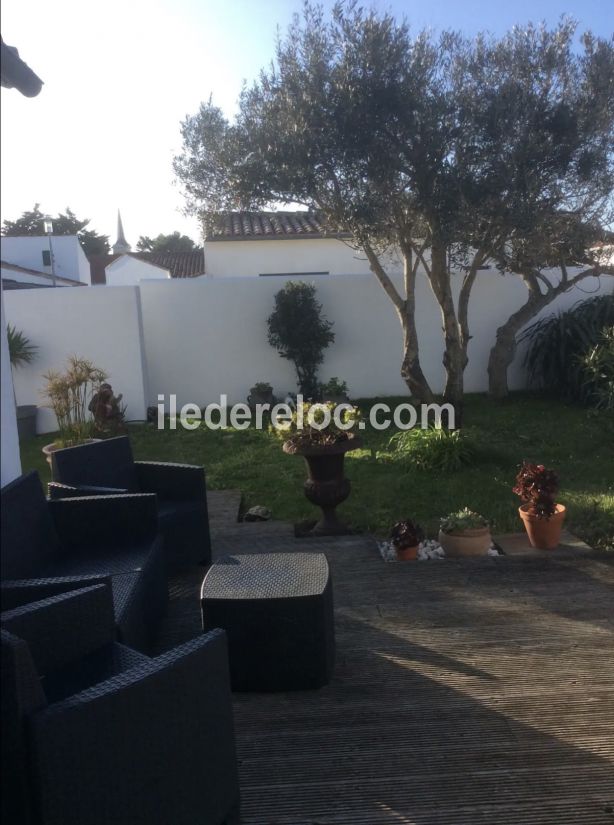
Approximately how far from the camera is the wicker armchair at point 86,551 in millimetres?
2998

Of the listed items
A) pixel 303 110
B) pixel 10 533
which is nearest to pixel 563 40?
pixel 303 110

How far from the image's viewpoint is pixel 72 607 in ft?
7.84

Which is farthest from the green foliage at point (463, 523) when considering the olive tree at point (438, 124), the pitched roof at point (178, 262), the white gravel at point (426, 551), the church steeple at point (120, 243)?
the church steeple at point (120, 243)

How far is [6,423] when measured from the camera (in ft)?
11.3

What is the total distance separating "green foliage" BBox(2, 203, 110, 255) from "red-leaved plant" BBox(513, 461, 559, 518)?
29.7m

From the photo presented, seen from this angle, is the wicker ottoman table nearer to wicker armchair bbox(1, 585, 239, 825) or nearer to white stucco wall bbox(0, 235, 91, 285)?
wicker armchair bbox(1, 585, 239, 825)

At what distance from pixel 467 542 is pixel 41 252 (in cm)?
2151

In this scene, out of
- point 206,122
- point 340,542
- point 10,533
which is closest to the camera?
point 10,533

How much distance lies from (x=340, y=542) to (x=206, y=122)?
19.6 feet

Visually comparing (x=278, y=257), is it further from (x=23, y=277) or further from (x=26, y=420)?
(x=26, y=420)

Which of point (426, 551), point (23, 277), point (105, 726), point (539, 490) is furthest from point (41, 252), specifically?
point (105, 726)

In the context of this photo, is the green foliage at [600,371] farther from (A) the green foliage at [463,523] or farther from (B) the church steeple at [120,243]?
(B) the church steeple at [120,243]

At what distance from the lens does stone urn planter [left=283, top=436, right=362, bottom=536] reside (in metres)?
5.30

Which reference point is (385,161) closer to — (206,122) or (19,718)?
(206,122)
